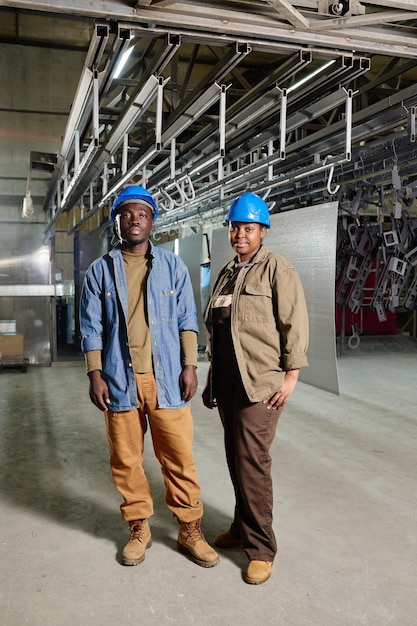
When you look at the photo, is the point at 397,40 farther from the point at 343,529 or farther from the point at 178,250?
the point at 178,250

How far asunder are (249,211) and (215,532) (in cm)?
153

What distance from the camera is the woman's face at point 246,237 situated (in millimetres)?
2344

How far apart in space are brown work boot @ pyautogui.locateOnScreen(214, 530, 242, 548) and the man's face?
1.39 meters

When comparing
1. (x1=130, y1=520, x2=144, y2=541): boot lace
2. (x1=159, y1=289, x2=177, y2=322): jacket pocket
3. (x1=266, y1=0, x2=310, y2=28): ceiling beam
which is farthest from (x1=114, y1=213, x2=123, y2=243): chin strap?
(x1=130, y1=520, x2=144, y2=541): boot lace

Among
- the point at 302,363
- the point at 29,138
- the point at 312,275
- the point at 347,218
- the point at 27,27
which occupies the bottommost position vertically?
the point at 302,363

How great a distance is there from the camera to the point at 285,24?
96.5 inches

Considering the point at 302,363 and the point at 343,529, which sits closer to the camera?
the point at 302,363

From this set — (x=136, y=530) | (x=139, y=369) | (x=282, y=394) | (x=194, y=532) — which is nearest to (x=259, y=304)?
(x=282, y=394)

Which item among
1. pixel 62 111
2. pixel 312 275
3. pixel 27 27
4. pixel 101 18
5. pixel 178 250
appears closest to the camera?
pixel 101 18

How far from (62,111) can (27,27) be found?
1.00 meters

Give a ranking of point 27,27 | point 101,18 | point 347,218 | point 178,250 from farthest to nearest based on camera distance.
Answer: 1. point 347,218
2. point 178,250
3. point 27,27
4. point 101,18

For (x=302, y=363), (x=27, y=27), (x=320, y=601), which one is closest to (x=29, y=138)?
(x=27, y=27)

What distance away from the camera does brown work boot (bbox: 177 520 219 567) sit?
7.67 feet

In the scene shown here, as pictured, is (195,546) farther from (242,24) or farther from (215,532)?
(242,24)
